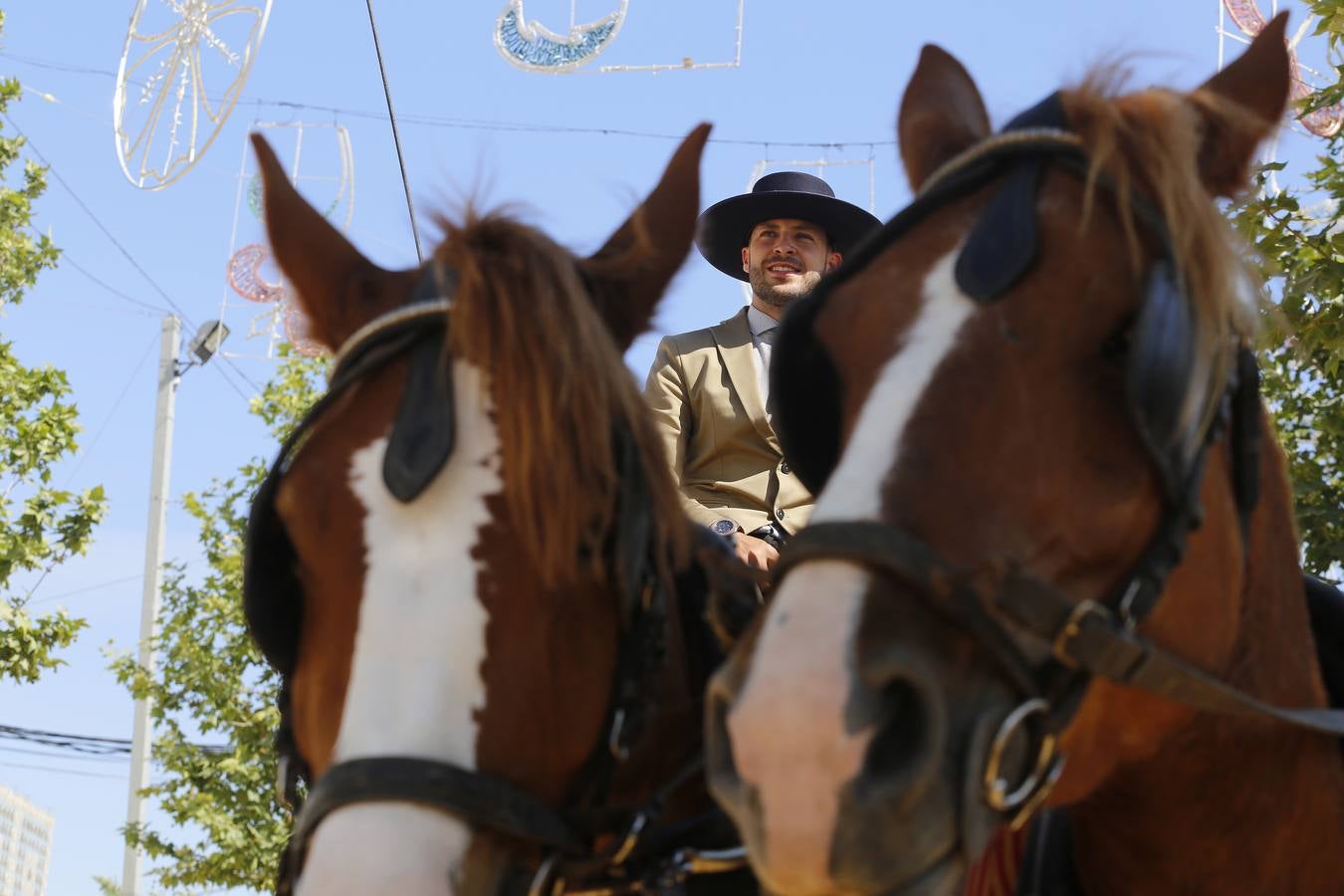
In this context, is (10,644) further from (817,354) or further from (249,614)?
(817,354)

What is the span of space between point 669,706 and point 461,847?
0.77 meters

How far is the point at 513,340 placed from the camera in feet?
10.2

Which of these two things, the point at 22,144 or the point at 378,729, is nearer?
the point at 378,729

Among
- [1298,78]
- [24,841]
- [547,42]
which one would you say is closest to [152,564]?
[547,42]

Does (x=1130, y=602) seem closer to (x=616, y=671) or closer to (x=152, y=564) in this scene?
(x=616, y=671)

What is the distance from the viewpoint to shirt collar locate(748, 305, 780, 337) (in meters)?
5.46

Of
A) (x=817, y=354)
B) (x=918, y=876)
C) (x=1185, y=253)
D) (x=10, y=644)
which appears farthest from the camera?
(x=10, y=644)

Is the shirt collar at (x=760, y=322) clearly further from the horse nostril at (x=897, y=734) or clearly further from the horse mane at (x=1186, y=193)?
the horse nostril at (x=897, y=734)

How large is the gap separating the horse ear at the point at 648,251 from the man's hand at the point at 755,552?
96 centimetres

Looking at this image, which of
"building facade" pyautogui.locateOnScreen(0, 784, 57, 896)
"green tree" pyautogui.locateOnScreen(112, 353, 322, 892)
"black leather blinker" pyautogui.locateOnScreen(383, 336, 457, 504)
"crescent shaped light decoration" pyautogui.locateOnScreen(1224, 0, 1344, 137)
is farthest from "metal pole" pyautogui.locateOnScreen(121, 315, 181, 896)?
"building facade" pyautogui.locateOnScreen(0, 784, 57, 896)

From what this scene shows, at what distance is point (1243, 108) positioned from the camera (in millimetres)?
2986

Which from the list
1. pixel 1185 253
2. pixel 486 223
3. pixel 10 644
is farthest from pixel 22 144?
pixel 1185 253

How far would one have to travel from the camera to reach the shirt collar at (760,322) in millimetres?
5465

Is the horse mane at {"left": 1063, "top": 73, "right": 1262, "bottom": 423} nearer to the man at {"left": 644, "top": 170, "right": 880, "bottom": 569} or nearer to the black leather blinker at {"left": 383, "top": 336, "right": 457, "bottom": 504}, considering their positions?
the black leather blinker at {"left": 383, "top": 336, "right": 457, "bottom": 504}
